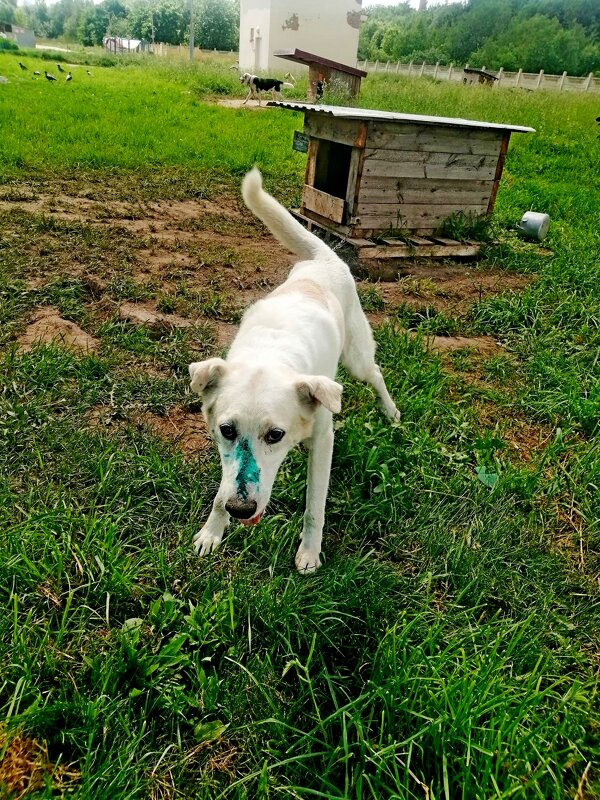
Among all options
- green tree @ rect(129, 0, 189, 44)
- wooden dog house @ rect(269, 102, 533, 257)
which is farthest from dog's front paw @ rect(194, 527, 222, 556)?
green tree @ rect(129, 0, 189, 44)

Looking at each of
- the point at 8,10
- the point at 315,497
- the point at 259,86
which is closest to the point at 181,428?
the point at 315,497

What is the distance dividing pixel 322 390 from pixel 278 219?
1767 mm

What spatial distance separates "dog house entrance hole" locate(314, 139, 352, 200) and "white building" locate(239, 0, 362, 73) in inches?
1150

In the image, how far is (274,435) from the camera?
217cm

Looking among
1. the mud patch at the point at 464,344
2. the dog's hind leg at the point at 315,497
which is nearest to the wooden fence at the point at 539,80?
the mud patch at the point at 464,344

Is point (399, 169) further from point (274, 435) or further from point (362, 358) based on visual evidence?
point (274, 435)

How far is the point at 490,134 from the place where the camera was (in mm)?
6820

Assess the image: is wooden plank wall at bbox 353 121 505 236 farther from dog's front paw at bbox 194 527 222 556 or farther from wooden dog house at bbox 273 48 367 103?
wooden dog house at bbox 273 48 367 103

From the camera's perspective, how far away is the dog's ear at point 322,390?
2174mm

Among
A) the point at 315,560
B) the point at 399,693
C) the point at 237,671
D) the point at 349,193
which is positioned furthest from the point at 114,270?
the point at 399,693

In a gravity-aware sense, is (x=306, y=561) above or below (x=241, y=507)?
below

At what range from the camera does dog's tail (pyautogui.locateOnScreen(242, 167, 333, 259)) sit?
3385 mm

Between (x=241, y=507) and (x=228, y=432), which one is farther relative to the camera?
(x=228, y=432)

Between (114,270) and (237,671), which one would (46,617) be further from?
(114,270)
